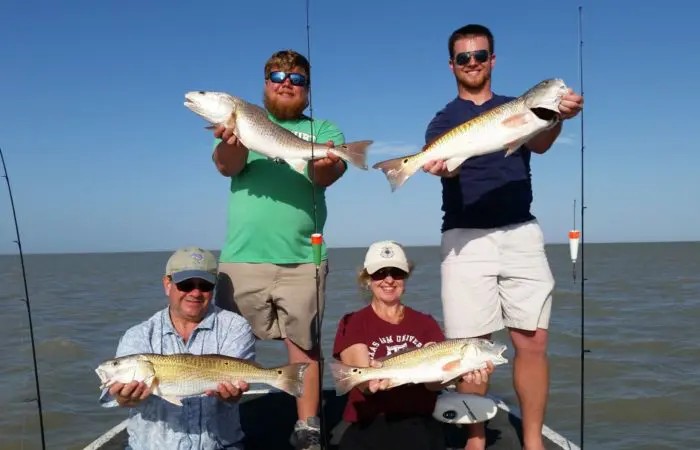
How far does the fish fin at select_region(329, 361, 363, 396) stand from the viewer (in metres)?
4.19

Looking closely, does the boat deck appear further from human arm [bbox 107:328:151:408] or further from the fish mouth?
the fish mouth

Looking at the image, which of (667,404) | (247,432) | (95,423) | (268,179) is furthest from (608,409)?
(95,423)

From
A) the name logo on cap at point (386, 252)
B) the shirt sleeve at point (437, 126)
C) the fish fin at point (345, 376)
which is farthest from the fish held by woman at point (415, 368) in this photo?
the shirt sleeve at point (437, 126)

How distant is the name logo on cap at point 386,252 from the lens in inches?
184

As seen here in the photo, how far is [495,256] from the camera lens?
4879 mm

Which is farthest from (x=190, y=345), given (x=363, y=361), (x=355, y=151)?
(x=355, y=151)

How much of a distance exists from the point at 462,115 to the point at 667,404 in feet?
22.7

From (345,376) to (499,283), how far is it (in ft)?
5.02

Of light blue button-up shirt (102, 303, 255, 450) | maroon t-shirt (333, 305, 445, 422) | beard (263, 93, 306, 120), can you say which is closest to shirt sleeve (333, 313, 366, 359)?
maroon t-shirt (333, 305, 445, 422)

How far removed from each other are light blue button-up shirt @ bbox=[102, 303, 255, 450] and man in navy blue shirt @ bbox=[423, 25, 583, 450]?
170 cm

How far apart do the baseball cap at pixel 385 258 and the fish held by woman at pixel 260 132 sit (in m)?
0.63

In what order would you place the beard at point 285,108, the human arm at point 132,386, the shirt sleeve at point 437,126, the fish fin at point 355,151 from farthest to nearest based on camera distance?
the beard at point 285,108 → the shirt sleeve at point 437,126 → the fish fin at point 355,151 → the human arm at point 132,386

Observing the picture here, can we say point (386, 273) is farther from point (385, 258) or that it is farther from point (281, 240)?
point (281, 240)

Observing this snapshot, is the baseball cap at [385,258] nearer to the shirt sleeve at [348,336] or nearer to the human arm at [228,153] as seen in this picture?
the shirt sleeve at [348,336]
